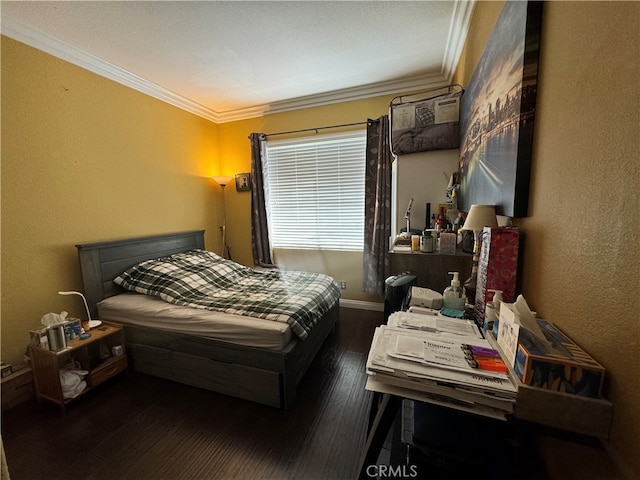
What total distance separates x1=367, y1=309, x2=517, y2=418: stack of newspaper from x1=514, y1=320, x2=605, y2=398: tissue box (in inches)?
2.1

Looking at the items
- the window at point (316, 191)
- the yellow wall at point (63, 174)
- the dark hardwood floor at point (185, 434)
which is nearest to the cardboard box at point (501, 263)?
the dark hardwood floor at point (185, 434)

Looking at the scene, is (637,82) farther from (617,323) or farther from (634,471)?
(634,471)

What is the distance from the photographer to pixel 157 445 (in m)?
1.43

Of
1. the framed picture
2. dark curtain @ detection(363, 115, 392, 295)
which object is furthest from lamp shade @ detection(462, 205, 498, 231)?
the framed picture

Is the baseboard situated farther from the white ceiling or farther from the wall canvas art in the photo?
the white ceiling

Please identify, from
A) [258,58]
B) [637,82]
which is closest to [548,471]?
[637,82]

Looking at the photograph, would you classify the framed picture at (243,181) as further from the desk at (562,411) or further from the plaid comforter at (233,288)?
the desk at (562,411)

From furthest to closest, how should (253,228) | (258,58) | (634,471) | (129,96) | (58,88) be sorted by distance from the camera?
(253,228)
(129,96)
(258,58)
(58,88)
(634,471)

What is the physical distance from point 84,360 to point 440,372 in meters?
2.41

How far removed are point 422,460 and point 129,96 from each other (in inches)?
137

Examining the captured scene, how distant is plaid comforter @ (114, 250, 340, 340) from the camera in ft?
6.15

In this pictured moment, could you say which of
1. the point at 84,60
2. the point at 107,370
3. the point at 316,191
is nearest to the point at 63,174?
the point at 84,60

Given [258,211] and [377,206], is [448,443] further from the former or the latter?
[258,211]

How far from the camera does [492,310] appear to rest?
879 millimetres
